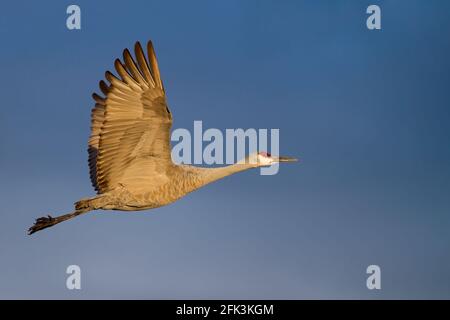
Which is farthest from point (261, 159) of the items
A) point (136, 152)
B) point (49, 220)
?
point (49, 220)

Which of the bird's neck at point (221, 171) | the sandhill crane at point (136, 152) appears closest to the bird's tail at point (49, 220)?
the sandhill crane at point (136, 152)

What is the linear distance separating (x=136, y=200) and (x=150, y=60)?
2.85 metres

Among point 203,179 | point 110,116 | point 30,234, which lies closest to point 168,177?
point 203,179

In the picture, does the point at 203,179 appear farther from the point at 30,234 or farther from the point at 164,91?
the point at 30,234

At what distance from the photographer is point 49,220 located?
13.7 m

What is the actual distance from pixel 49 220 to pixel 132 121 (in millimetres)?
2446

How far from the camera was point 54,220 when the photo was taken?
44.8ft

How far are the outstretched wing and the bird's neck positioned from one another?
99cm

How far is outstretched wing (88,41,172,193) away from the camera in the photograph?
515 inches

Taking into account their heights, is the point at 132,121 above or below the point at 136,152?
above

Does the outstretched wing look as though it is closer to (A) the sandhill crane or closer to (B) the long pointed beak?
(A) the sandhill crane

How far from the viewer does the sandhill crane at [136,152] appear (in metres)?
13.1

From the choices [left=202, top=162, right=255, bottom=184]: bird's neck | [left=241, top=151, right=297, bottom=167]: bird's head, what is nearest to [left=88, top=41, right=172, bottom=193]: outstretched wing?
[left=202, top=162, right=255, bottom=184]: bird's neck

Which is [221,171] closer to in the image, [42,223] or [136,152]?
[136,152]
